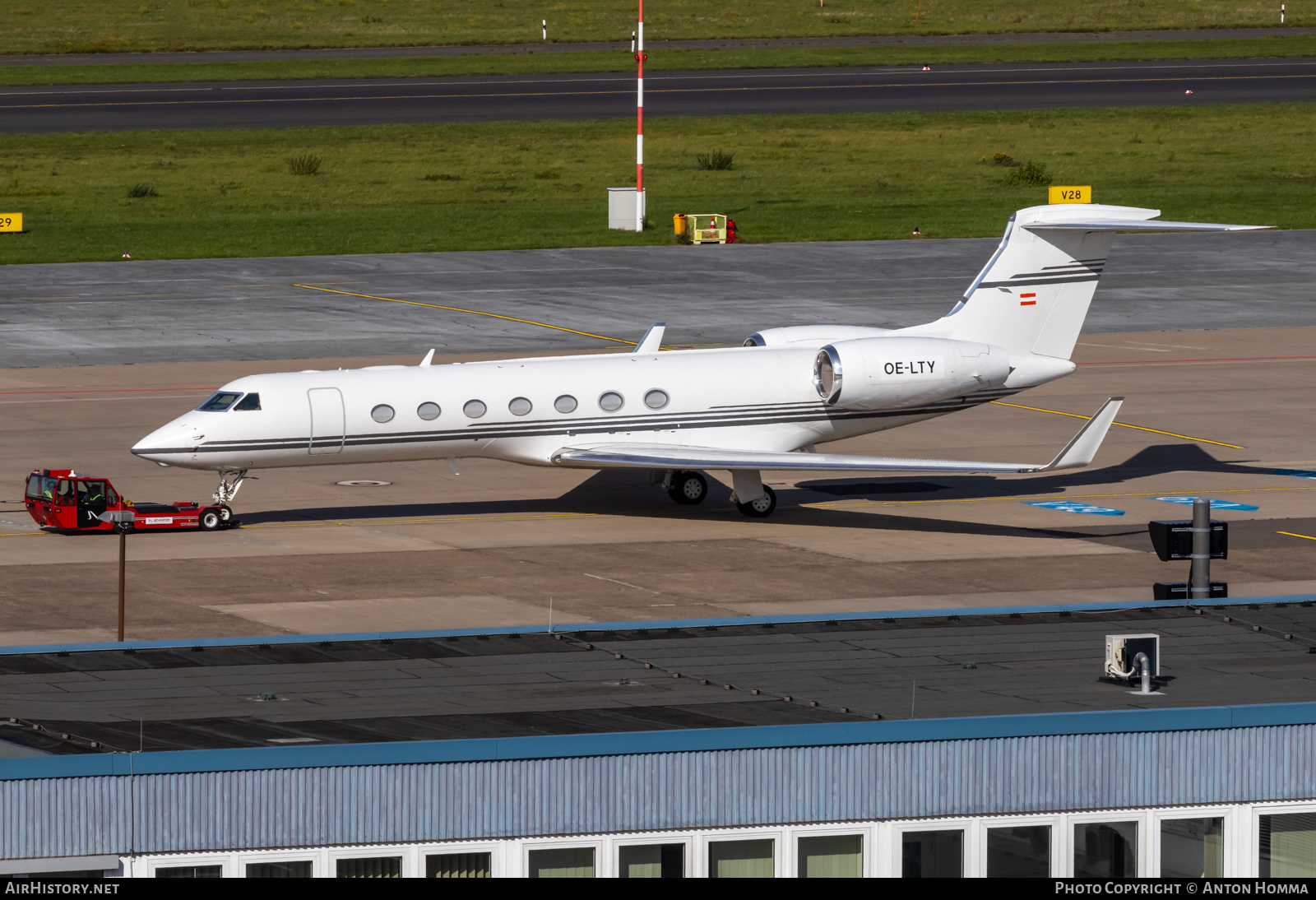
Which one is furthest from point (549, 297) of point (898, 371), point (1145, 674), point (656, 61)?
point (656, 61)

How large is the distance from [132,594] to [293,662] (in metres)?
11.3

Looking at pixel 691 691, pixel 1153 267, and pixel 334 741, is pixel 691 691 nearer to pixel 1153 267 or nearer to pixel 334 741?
pixel 334 741

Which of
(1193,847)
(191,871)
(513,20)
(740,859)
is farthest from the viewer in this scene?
(513,20)

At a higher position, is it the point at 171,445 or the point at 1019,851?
the point at 171,445

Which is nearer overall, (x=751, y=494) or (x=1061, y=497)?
(x=751, y=494)

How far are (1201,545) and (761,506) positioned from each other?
45.9 ft

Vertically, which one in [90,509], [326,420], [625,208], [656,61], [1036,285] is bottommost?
[90,509]

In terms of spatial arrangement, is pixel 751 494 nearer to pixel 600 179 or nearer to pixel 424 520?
pixel 424 520

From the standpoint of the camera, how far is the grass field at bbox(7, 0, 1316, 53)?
13925 centimetres

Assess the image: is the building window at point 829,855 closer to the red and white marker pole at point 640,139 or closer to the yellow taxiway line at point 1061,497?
the yellow taxiway line at point 1061,497

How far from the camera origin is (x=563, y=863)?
1584 cm

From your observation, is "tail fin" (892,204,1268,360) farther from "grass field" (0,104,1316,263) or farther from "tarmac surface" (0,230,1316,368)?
"grass field" (0,104,1316,263)

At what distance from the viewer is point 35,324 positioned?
59.9m

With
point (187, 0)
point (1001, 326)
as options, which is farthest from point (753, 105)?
point (1001, 326)
